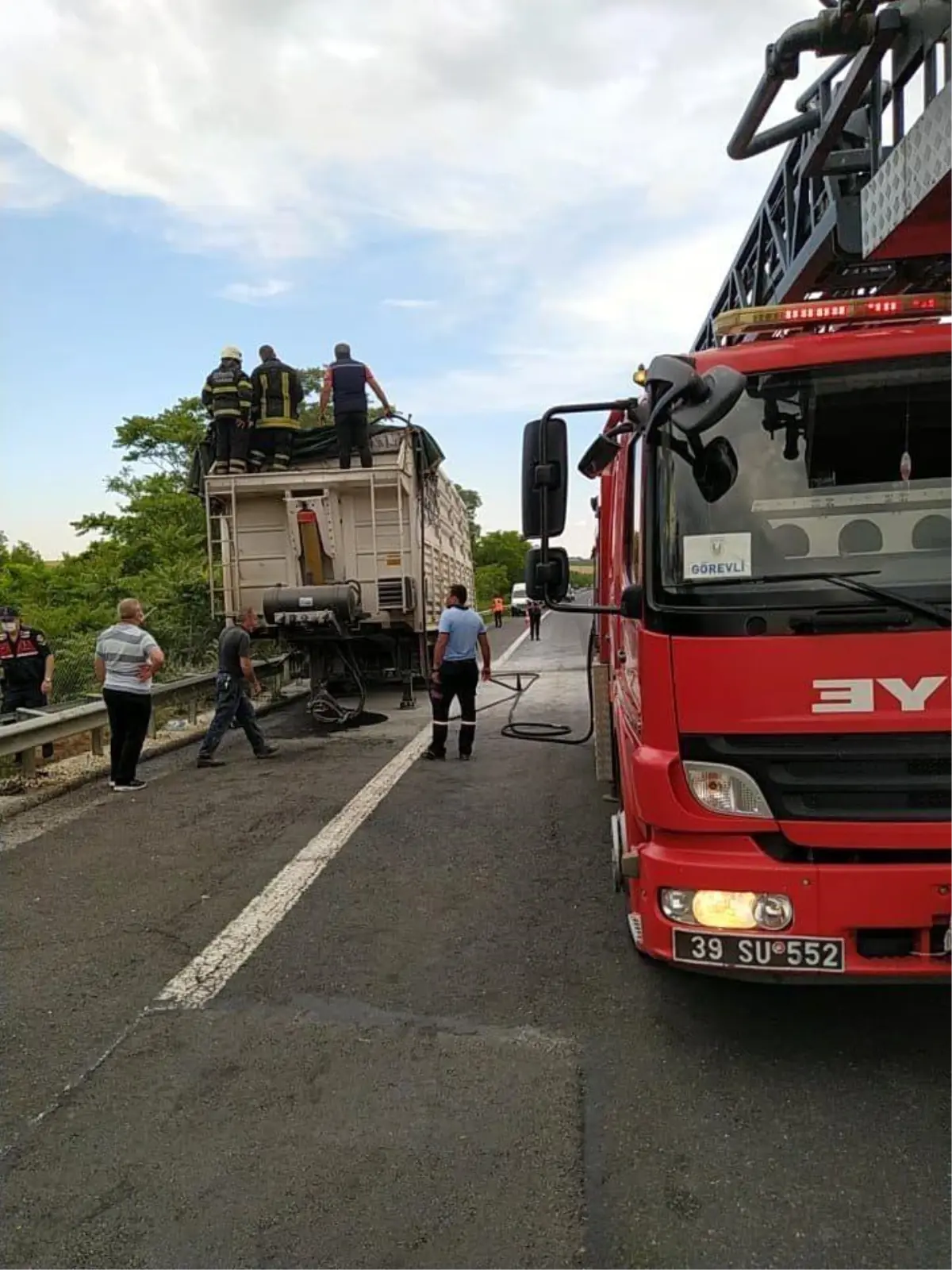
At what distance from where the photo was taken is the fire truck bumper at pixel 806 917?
2902 millimetres

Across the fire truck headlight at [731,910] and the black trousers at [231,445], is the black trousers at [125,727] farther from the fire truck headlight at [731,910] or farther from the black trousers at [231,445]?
the fire truck headlight at [731,910]

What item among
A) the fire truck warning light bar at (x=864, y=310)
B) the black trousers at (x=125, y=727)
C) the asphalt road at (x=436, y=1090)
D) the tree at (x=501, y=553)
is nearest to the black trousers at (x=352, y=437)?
the black trousers at (x=125, y=727)

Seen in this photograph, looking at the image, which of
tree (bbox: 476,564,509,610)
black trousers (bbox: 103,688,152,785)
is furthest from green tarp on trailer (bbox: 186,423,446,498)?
tree (bbox: 476,564,509,610)

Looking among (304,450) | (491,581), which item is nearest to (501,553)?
Answer: (491,581)

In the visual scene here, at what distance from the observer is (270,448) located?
37.9 ft

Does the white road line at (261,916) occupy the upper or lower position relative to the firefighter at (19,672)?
lower

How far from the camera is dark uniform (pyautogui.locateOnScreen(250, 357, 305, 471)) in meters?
11.4

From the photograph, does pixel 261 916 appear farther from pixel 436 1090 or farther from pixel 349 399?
pixel 349 399

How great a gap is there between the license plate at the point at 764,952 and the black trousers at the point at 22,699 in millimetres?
7701

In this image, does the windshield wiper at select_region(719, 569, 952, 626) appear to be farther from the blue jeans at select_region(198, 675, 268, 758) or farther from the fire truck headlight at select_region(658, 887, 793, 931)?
the blue jeans at select_region(198, 675, 268, 758)

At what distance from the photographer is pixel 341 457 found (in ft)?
37.2

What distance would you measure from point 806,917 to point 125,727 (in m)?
6.19

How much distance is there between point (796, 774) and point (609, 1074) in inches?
46.8

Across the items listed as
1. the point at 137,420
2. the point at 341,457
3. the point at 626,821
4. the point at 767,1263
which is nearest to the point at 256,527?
the point at 341,457
